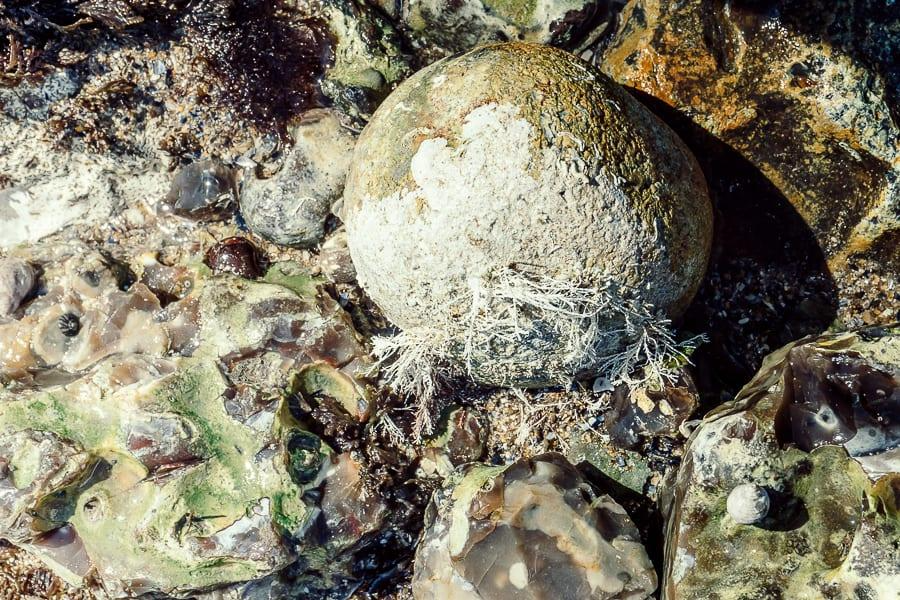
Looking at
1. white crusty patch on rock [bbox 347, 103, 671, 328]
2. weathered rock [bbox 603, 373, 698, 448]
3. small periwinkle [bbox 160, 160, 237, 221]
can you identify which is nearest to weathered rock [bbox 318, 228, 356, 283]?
small periwinkle [bbox 160, 160, 237, 221]

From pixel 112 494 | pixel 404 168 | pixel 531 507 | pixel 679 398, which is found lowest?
pixel 112 494

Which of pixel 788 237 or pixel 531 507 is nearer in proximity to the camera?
pixel 531 507

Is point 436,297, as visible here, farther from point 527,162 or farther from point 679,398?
point 679,398

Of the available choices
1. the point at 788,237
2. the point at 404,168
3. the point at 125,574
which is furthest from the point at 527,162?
the point at 125,574

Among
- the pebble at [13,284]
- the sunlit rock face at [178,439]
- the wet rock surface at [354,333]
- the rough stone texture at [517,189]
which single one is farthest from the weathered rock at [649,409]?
the pebble at [13,284]

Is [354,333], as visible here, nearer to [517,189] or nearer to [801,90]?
[517,189]

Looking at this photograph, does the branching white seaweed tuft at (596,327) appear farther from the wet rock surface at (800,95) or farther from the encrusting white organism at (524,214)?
the wet rock surface at (800,95)

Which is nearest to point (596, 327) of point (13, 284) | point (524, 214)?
point (524, 214)
